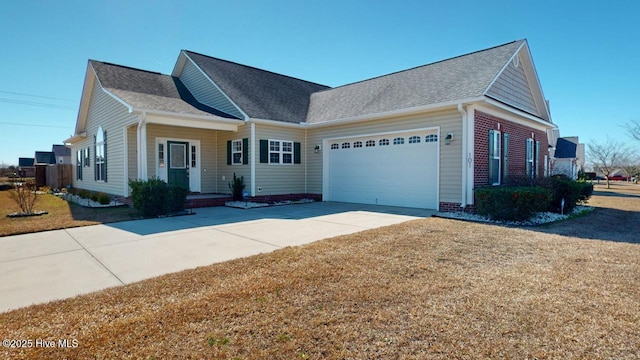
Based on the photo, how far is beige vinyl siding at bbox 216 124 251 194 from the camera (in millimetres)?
12844

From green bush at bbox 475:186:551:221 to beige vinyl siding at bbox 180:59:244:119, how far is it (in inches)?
359

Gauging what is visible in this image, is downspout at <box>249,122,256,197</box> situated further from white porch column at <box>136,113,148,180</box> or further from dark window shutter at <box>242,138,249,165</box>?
white porch column at <box>136,113,148,180</box>

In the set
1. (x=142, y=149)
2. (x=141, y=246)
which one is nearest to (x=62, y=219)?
(x=142, y=149)

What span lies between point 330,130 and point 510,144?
6919 millimetres

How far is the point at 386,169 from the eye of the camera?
1203 cm

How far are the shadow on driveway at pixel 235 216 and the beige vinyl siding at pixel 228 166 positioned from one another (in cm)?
182

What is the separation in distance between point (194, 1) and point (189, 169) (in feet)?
21.3

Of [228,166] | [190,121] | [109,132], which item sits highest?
[190,121]

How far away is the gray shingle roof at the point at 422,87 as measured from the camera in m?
10.5

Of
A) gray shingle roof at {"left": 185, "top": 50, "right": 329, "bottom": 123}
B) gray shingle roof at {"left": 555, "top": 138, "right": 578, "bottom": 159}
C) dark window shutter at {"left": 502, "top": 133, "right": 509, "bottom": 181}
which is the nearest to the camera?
dark window shutter at {"left": 502, "top": 133, "right": 509, "bottom": 181}

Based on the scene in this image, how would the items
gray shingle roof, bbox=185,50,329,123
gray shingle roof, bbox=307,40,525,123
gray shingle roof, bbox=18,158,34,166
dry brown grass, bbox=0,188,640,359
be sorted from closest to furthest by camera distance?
dry brown grass, bbox=0,188,640,359
gray shingle roof, bbox=307,40,525,123
gray shingle roof, bbox=185,50,329,123
gray shingle roof, bbox=18,158,34,166

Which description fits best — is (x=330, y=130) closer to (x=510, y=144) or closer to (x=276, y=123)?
(x=276, y=123)

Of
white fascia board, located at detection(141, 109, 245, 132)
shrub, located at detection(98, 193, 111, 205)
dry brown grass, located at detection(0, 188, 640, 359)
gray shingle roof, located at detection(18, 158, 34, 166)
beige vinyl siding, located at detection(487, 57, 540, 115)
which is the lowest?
dry brown grass, located at detection(0, 188, 640, 359)

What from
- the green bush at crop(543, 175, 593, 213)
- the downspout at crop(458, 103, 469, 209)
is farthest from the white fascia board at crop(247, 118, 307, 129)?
the green bush at crop(543, 175, 593, 213)
